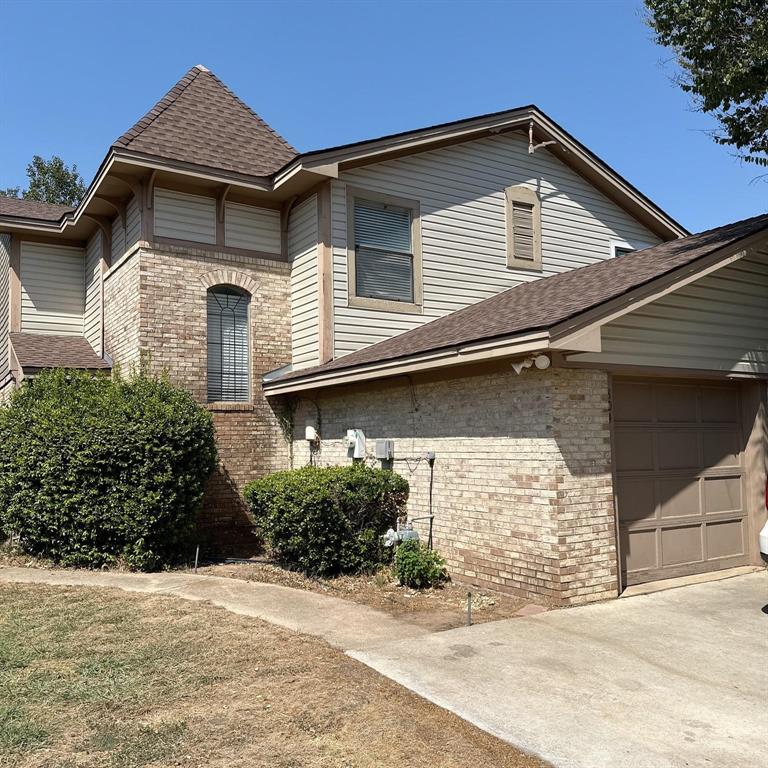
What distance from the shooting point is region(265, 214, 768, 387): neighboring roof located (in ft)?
25.5

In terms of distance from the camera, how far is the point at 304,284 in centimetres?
1223

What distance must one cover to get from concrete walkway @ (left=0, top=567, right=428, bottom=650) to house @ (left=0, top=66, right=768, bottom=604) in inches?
69.9

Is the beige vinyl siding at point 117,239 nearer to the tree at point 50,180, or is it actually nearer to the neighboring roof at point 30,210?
the neighboring roof at point 30,210

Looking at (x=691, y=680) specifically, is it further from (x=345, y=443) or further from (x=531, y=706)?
(x=345, y=443)

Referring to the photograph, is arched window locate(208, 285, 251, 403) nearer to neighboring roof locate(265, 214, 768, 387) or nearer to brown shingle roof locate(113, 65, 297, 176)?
neighboring roof locate(265, 214, 768, 387)

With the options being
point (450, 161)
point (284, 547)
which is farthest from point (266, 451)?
point (450, 161)

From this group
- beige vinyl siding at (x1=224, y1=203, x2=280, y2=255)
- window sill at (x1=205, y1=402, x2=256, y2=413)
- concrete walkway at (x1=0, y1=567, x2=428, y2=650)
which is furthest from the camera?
beige vinyl siding at (x1=224, y1=203, x2=280, y2=255)

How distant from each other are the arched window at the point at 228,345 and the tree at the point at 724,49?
24.5 feet

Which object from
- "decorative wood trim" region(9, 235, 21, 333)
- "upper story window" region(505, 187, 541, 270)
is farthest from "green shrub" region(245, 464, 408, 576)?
"decorative wood trim" region(9, 235, 21, 333)

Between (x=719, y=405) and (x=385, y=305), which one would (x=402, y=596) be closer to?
(x=719, y=405)

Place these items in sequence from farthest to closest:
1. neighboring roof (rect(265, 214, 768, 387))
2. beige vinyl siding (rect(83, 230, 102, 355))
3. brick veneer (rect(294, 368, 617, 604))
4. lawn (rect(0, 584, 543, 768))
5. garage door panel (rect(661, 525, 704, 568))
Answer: beige vinyl siding (rect(83, 230, 102, 355)) → garage door panel (rect(661, 525, 704, 568)) → neighboring roof (rect(265, 214, 768, 387)) → brick veneer (rect(294, 368, 617, 604)) → lawn (rect(0, 584, 543, 768))

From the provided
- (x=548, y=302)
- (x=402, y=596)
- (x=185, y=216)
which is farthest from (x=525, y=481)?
(x=185, y=216)

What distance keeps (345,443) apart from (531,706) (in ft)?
21.3

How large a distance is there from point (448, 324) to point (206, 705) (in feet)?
22.8
